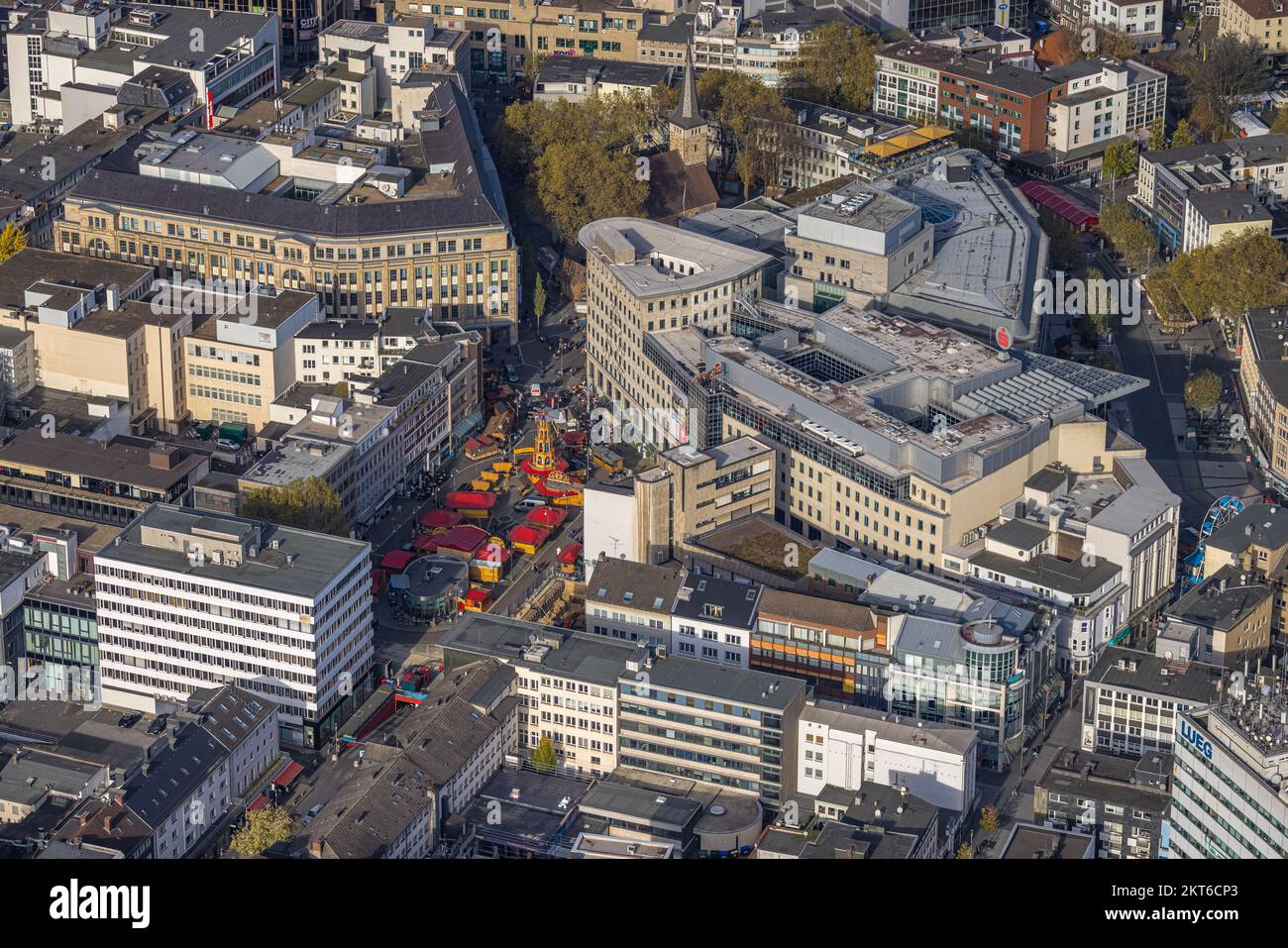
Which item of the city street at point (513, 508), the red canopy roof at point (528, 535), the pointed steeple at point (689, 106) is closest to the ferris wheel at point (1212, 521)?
the city street at point (513, 508)

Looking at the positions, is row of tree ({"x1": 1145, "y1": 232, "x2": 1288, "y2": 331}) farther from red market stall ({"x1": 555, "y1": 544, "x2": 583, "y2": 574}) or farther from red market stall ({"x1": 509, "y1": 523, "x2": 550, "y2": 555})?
red market stall ({"x1": 555, "y1": 544, "x2": 583, "y2": 574})

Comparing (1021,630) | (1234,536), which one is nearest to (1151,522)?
(1234,536)

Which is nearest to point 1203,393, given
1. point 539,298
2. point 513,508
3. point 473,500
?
point 513,508

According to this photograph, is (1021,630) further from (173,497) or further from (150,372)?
(150,372)

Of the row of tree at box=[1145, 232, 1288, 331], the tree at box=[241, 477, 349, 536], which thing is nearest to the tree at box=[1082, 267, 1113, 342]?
the row of tree at box=[1145, 232, 1288, 331]

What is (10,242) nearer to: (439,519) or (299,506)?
(439,519)

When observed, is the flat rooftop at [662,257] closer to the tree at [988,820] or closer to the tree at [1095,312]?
the tree at [1095,312]
